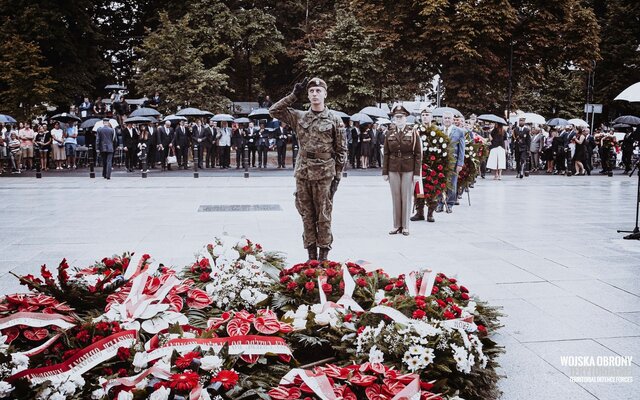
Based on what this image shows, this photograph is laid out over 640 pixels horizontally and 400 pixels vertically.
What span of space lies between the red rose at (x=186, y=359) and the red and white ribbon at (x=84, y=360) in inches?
21.8

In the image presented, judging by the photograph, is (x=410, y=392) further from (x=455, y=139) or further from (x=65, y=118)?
(x=65, y=118)

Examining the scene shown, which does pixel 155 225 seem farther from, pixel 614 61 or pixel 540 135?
pixel 614 61

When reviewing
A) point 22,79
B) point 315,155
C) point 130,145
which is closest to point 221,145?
point 130,145

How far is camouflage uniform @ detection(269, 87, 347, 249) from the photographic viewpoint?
758 centimetres

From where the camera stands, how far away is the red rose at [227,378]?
12.5 feet

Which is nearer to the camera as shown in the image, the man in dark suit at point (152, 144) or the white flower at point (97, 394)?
the white flower at point (97, 394)

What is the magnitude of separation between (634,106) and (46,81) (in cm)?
3689

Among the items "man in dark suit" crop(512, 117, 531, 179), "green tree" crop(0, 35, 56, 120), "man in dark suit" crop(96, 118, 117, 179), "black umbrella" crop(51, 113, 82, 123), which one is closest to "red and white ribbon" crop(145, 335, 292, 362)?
"man in dark suit" crop(96, 118, 117, 179)

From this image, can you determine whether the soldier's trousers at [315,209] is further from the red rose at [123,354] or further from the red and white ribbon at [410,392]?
the red and white ribbon at [410,392]

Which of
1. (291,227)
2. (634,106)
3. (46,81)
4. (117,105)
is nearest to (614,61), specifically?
(634,106)

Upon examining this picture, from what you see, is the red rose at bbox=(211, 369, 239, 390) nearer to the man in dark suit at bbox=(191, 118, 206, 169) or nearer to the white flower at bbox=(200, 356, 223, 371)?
the white flower at bbox=(200, 356, 223, 371)

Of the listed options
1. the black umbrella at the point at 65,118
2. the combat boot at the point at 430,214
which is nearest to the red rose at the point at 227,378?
the combat boot at the point at 430,214

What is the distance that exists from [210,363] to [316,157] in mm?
3985

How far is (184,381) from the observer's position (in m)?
3.71
